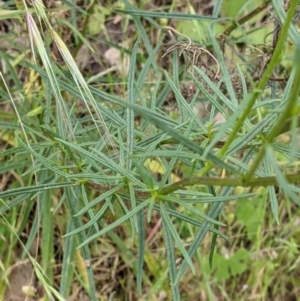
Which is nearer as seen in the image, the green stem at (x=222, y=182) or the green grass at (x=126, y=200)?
the green stem at (x=222, y=182)

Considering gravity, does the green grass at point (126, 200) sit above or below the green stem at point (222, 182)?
below

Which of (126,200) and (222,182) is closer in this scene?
(222,182)

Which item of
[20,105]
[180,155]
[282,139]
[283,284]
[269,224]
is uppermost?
[180,155]

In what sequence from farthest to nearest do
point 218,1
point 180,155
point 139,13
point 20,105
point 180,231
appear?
point 180,231, point 20,105, point 218,1, point 139,13, point 180,155

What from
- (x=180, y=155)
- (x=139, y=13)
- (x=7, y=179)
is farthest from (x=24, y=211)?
(x=180, y=155)

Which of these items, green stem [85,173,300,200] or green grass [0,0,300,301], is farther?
green grass [0,0,300,301]

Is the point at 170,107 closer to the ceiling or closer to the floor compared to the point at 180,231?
closer to the ceiling

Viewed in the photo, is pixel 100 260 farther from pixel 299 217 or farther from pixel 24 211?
pixel 299 217

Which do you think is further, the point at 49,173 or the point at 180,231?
the point at 180,231

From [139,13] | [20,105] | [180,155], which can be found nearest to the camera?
[180,155]

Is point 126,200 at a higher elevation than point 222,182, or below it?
below

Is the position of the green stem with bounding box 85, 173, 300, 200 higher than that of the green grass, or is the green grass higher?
the green stem with bounding box 85, 173, 300, 200
